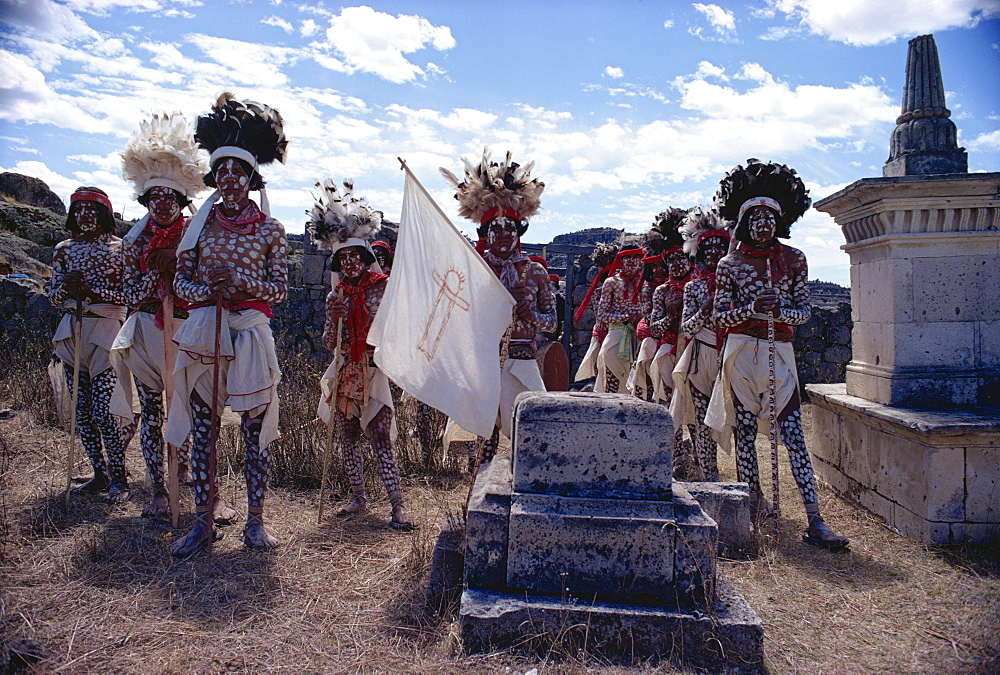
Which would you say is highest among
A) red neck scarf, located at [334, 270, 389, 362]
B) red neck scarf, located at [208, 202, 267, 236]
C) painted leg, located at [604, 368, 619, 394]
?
red neck scarf, located at [208, 202, 267, 236]

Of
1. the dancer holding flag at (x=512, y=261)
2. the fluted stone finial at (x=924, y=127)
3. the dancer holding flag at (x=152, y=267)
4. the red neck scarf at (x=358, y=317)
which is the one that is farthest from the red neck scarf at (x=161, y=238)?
the fluted stone finial at (x=924, y=127)

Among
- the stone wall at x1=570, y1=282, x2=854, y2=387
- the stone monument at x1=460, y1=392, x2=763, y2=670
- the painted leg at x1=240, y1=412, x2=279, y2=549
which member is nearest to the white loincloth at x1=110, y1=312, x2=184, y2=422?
the painted leg at x1=240, y1=412, x2=279, y2=549

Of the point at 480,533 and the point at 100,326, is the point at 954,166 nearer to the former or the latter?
the point at 480,533

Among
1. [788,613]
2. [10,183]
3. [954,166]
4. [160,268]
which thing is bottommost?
[788,613]

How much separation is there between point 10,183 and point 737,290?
55.0ft

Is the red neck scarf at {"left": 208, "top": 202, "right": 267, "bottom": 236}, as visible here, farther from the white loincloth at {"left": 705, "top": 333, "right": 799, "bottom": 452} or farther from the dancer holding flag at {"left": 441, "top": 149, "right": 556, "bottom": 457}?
the white loincloth at {"left": 705, "top": 333, "right": 799, "bottom": 452}

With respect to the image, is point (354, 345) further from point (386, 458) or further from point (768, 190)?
point (768, 190)

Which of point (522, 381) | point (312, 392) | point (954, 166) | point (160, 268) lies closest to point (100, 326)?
point (160, 268)

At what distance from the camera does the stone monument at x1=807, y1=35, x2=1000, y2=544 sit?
382cm

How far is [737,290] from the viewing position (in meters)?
4.31

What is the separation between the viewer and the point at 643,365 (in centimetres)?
634

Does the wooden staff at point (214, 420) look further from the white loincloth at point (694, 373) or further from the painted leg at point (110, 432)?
the white loincloth at point (694, 373)

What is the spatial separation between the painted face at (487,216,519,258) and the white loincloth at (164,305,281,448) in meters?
1.63

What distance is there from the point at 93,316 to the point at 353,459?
2.18m
